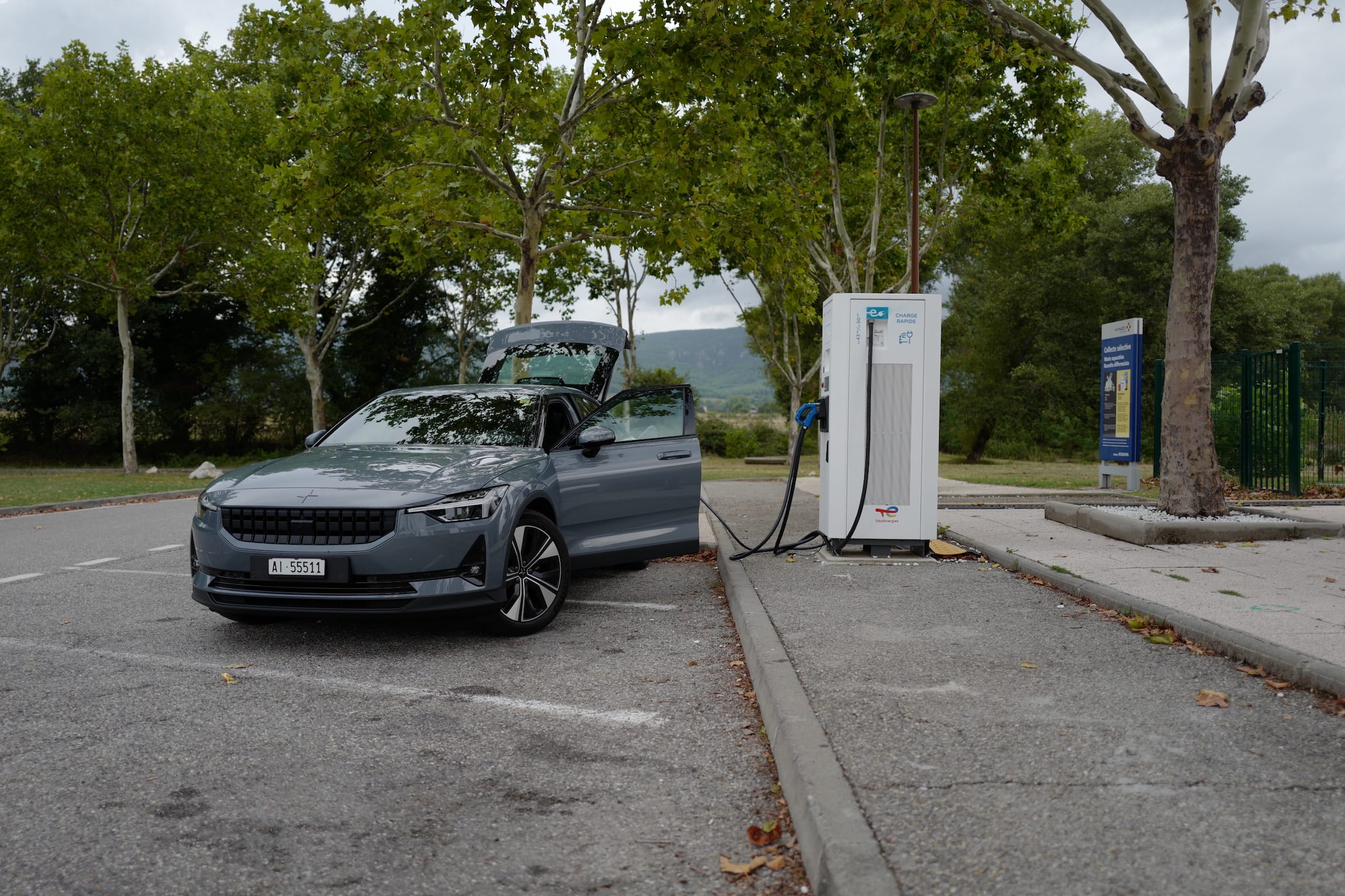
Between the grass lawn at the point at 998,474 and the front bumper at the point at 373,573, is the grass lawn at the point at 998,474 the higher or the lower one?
the lower one

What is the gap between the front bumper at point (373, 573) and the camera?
207 inches

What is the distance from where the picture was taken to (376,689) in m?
4.84

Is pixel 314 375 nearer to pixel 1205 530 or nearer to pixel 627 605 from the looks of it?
pixel 627 605

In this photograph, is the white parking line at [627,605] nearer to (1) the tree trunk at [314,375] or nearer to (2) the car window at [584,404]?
(2) the car window at [584,404]

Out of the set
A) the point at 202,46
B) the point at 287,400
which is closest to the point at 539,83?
the point at 202,46

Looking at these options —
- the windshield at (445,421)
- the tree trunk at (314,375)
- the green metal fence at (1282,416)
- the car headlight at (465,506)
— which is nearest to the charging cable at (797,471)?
the windshield at (445,421)

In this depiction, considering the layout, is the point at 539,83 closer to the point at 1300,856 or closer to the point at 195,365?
the point at 1300,856

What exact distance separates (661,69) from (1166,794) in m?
13.1

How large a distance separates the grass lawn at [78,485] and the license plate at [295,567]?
1251 centimetres

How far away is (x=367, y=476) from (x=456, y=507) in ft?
2.03

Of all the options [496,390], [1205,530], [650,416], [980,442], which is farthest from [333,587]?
[980,442]

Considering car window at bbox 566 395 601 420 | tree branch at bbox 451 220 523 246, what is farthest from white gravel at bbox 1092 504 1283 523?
tree branch at bbox 451 220 523 246

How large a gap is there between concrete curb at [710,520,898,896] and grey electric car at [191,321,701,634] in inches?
62.7

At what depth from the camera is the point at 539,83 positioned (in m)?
15.4
